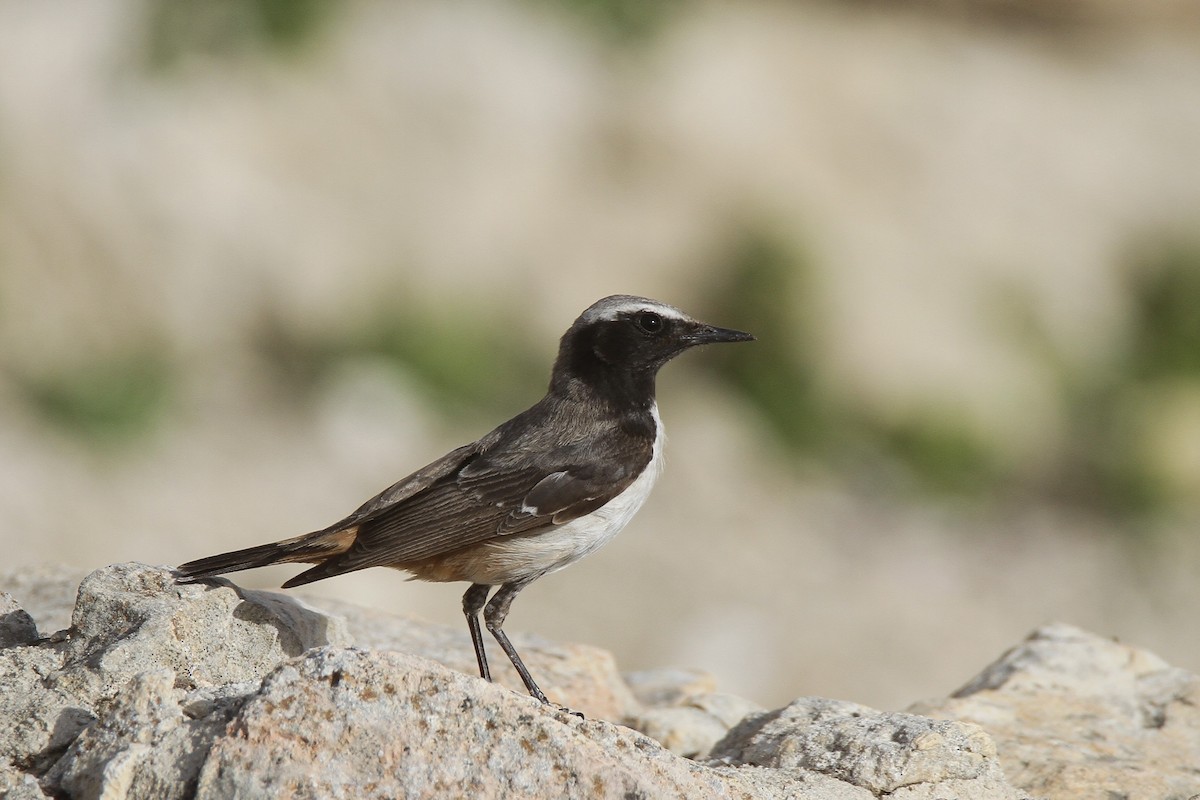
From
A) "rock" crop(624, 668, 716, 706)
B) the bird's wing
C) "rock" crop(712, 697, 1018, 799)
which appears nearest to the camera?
"rock" crop(712, 697, 1018, 799)

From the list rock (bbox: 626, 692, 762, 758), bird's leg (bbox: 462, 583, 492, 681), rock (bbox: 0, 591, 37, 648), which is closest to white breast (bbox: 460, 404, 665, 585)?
bird's leg (bbox: 462, 583, 492, 681)

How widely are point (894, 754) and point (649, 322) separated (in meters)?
2.70

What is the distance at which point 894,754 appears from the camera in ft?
16.8

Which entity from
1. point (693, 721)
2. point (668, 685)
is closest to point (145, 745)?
point (693, 721)

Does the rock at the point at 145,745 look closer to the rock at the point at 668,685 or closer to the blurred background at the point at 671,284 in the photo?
the rock at the point at 668,685

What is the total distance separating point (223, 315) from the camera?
15875mm

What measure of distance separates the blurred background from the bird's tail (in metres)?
6.75

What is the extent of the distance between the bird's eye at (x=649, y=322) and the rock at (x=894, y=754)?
2.28 m

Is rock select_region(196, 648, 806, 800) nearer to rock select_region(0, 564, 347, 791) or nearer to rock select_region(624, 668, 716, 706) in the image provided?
rock select_region(0, 564, 347, 791)

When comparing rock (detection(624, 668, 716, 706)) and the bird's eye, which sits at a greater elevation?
the bird's eye

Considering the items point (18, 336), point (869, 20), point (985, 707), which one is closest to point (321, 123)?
point (18, 336)

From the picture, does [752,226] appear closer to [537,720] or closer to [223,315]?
[223,315]

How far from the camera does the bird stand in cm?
627

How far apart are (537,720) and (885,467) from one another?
12.3 meters
